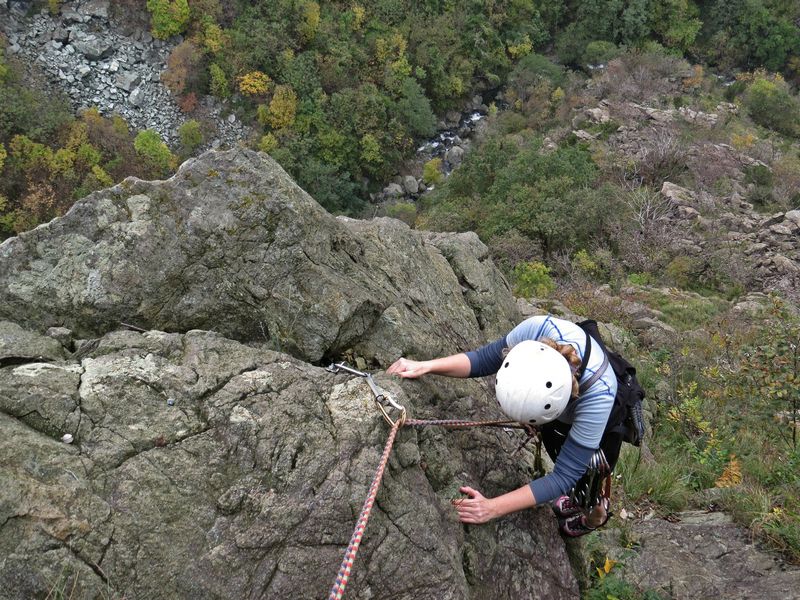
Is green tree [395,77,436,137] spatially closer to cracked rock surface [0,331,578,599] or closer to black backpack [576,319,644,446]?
black backpack [576,319,644,446]

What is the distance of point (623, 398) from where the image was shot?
9.90 ft

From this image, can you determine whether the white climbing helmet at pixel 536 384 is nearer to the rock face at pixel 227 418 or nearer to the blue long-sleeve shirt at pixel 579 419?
the blue long-sleeve shirt at pixel 579 419

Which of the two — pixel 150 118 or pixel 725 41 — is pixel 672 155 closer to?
pixel 725 41

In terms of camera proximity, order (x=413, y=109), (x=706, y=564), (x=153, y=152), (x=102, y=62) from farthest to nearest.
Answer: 1. (x=413, y=109)
2. (x=102, y=62)
3. (x=153, y=152)
4. (x=706, y=564)

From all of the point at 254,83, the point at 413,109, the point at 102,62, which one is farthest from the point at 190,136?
the point at 413,109

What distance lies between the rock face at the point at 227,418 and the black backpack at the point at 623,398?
74 centimetres

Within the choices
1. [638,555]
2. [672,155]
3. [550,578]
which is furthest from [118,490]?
[672,155]

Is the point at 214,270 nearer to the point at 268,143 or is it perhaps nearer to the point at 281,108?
the point at 268,143

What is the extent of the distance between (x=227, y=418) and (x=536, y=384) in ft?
5.12

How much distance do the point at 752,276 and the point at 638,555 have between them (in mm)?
11962

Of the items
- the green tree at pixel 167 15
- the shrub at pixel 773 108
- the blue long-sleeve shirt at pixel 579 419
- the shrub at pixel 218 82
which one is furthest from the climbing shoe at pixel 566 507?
the green tree at pixel 167 15

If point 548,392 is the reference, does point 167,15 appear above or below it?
below

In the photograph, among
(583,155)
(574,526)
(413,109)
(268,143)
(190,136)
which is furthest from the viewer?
(413,109)

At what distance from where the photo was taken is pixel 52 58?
27.2m
